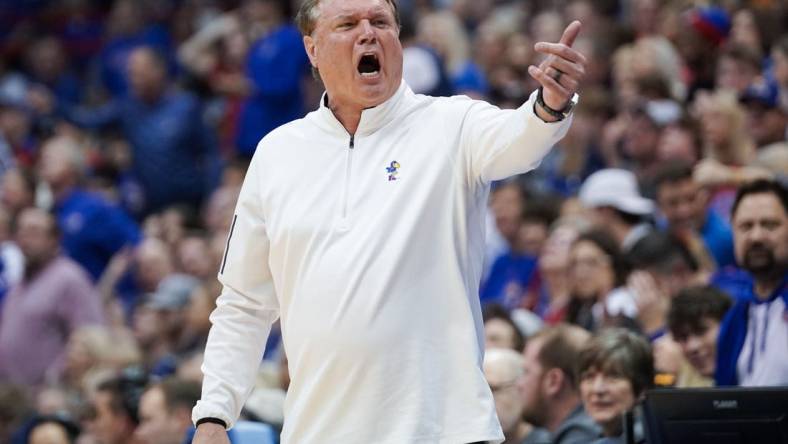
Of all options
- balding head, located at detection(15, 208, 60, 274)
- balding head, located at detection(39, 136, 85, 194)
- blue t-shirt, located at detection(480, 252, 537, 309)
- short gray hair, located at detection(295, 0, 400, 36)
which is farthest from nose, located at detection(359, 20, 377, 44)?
balding head, located at detection(39, 136, 85, 194)

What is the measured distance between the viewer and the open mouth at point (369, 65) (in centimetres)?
439

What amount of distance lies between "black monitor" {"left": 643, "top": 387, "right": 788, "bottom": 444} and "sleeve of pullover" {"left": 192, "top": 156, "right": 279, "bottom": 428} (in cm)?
126

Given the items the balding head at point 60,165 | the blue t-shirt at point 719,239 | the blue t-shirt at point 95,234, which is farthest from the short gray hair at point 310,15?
the balding head at point 60,165

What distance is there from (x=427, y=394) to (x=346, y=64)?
939mm

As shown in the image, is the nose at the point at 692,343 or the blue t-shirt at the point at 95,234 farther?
the blue t-shirt at the point at 95,234

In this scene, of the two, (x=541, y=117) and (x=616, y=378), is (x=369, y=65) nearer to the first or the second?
(x=541, y=117)

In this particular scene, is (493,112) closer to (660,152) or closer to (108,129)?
(660,152)

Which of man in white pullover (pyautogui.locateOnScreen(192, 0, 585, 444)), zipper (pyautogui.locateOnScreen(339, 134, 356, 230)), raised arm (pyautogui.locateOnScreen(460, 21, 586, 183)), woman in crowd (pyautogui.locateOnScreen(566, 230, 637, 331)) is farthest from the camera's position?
woman in crowd (pyautogui.locateOnScreen(566, 230, 637, 331))

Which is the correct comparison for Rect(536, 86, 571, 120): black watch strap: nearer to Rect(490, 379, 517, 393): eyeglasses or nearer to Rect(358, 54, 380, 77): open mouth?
Rect(358, 54, 380, 77): open mouth

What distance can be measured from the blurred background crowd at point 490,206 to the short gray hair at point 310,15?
1934 millimetres

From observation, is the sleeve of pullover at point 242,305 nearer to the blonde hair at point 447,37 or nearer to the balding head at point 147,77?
the blonde hair at point 447,37

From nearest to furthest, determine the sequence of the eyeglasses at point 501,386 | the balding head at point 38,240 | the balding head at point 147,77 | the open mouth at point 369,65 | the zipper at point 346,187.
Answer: the zipper at point 346,187 → the open mouth at point 369,65 → the eyeglasses at point 501,386 → the balding head at point 38,240 → the balding head at point 147,77

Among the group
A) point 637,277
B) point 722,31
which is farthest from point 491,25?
point 637,277

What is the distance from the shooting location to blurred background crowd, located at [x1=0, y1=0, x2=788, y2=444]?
21.4 ft
